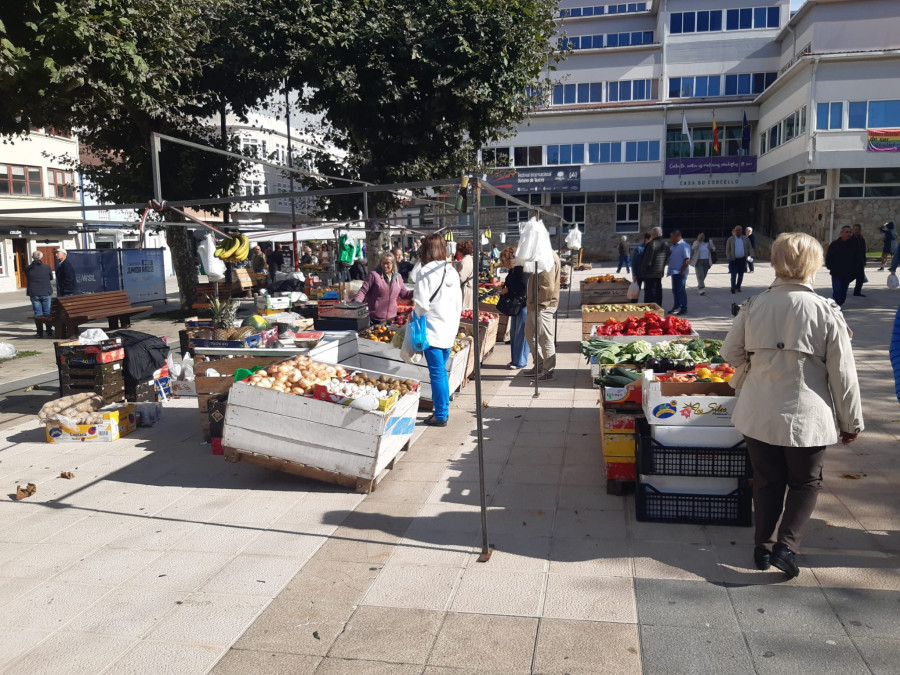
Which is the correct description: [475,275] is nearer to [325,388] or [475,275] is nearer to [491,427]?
[325,388]

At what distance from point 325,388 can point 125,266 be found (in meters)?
16.5

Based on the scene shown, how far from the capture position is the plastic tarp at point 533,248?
8156 millimetres

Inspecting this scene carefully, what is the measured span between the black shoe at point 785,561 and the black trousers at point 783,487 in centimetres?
3

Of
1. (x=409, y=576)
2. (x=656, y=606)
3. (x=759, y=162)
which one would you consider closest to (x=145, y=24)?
(x=409, y=576)

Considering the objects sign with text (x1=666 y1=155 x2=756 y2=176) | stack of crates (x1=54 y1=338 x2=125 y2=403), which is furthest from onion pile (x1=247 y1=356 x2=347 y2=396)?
sign with text (x1=666 y1=155 x2=756 y2=176)

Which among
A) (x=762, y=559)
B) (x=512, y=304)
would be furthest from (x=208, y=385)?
(x=762, y=559)

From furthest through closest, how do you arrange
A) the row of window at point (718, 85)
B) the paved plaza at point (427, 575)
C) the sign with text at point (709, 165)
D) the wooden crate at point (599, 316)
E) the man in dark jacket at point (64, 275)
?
the row of window at point (718, 85) → the sign with text at point (709, 165) → the man in dark jacket at point (64, 275) → the wooden crate at point (599, 316) → the paved plaza at point (427, 575)

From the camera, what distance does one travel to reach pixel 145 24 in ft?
39.0

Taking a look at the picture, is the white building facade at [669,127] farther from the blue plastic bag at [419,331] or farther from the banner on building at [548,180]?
the blue plastic bag at [419,331]

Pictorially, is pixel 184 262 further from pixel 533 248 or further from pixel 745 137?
pixel 745 137

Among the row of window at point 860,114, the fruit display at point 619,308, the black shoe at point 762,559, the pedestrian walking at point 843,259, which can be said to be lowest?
the black shoe at point 762,559

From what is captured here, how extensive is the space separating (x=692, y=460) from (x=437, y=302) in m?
3.03

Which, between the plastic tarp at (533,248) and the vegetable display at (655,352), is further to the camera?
the plastic tarp at (533,248)

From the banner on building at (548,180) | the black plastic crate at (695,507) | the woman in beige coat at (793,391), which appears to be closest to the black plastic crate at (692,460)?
the black plastic crate at (695,507)
